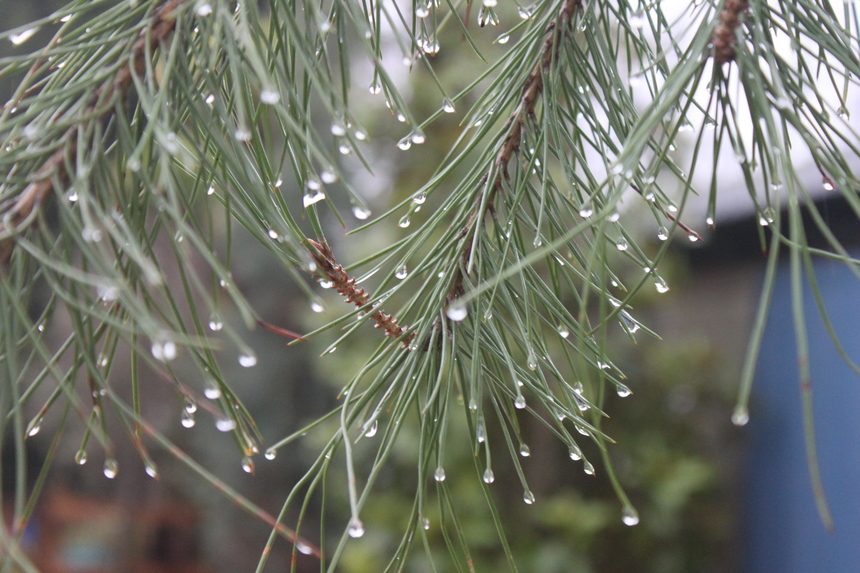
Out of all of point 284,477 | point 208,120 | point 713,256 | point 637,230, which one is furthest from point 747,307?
point 208,120

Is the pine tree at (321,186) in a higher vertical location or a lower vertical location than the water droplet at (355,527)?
higher

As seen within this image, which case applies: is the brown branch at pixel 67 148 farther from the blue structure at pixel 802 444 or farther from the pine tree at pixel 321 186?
the blue structure at pixel 802 444

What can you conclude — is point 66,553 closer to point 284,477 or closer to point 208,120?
point 284,477

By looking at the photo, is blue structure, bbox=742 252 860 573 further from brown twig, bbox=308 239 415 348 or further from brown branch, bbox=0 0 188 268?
brown branch, bbox=0 0 188 268

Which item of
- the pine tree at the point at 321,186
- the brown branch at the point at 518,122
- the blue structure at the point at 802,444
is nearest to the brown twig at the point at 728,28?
the pine tree at the point at 321,186

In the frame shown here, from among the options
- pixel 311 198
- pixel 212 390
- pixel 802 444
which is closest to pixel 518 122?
pixel 311 198

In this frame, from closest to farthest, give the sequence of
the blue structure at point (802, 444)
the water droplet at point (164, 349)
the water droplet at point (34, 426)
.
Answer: the water droplet at point (164, 349) → the water droplet at point (34, 426) → the blue structure at point (802, 444)

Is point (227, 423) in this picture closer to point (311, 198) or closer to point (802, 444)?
point (311, 198)

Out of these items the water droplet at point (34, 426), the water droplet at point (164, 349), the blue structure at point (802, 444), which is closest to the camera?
the water droplet at point (164, 349)
